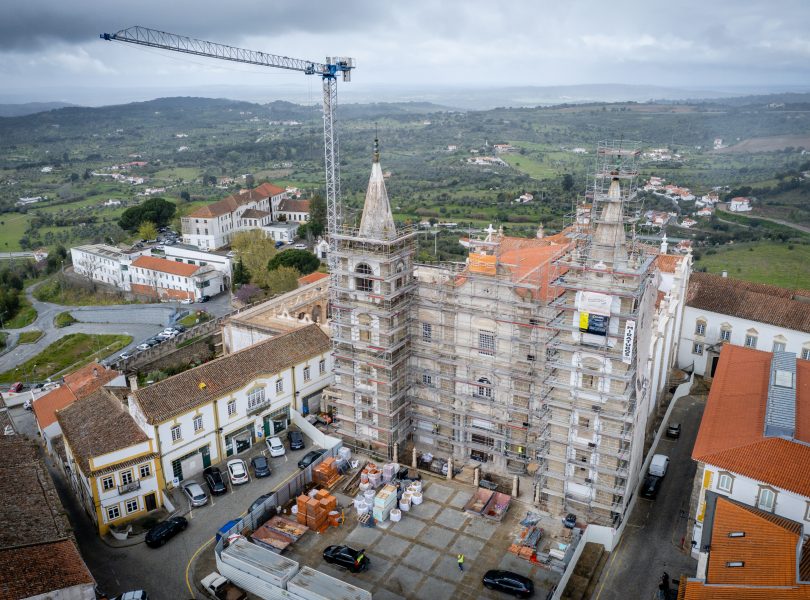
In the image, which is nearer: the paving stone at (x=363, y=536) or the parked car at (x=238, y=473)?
the paving stone at (x=363, y=536)

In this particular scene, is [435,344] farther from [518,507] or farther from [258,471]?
[258,471]

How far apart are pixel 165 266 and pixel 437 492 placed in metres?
57.7

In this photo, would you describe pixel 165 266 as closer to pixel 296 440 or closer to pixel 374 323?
pixel 296 440

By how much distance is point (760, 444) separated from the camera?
32094mm

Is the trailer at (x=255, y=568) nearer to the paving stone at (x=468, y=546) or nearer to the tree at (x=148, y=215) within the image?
the paving stone at (x=468, y=546)

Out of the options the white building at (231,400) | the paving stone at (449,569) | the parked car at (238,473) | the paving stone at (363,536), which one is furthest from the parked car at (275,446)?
the paving stone at (449,569)

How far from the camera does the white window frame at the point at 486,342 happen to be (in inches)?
1572

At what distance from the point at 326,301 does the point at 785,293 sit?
39667mm

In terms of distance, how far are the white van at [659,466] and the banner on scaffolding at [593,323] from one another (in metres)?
12.7

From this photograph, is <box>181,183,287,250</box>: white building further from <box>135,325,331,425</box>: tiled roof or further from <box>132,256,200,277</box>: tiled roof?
<box>135,325,331,425</box>: tiled roof

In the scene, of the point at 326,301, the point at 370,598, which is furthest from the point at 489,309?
the point at 326,301

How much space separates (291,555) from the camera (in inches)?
1356

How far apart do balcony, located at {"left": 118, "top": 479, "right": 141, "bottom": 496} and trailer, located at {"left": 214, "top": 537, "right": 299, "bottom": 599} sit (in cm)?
729

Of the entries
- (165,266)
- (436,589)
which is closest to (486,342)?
(436,589)
